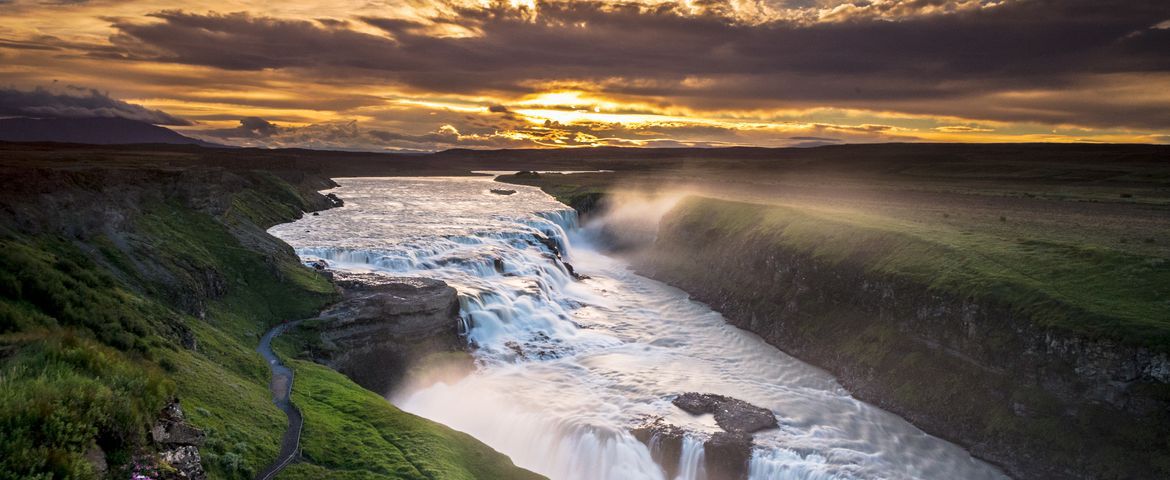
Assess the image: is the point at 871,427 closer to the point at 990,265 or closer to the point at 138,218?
the point at 990,265

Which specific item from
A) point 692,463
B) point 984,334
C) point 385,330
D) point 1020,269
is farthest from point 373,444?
point 1020,269

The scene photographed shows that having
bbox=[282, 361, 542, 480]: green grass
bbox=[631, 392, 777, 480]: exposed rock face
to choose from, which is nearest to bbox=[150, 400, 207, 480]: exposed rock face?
bbox=[282, 361, 542, 480]: green grass

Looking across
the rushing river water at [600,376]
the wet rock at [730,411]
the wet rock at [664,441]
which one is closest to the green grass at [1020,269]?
the rushing river water at [600,376]

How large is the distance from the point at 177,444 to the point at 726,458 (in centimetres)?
1827

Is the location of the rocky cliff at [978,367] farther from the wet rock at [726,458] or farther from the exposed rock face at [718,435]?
the wet rock at [726,458]

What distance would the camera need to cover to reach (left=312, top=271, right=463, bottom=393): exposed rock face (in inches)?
1212

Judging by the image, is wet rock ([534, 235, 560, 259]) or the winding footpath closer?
the winding footpath

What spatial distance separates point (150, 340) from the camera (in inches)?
723

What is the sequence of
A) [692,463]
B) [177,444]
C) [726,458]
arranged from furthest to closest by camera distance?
[692,463]
[726,458]
[177,444]

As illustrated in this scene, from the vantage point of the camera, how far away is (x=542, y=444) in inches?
1043

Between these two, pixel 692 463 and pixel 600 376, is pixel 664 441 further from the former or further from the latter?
pixel 600 376

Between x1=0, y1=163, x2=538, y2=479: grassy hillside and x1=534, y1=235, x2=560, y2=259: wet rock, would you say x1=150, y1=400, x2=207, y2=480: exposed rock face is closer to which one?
x1=0, y1=163, x2=538, y2=479: grassy hillside

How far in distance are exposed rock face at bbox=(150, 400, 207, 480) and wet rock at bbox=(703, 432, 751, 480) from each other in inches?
679

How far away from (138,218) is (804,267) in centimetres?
3889
